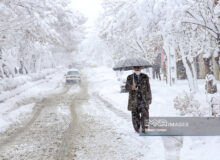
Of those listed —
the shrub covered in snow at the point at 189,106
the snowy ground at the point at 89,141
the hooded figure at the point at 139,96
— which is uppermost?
the hooded figure at the point at 139,96

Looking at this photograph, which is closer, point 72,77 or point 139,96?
point 139,96

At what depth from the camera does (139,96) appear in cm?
711

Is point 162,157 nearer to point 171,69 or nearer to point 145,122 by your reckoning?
point 145,122

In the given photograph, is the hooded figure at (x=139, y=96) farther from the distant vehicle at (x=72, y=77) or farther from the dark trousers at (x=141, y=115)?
the distant vehicle at (x=72, y=77)

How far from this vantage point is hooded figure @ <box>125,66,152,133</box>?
701 centimetres

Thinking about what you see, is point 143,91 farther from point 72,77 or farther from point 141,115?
point 72,77

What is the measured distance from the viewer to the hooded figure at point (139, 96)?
7.01 meters

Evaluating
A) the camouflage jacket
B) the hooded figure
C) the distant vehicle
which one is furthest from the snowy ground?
the distant vehicle

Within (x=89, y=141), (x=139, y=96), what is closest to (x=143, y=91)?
(x=139, y=96)

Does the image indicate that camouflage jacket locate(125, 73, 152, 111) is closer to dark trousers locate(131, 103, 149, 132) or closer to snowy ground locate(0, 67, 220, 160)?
dark trousers locate(131, 103, 149, 132)

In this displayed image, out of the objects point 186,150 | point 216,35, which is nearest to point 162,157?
point 186,150

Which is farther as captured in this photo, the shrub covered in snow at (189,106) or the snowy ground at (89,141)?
the shrub covered in snow at (189,106)

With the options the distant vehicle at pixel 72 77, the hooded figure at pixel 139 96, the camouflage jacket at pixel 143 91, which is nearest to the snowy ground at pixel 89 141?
the hooded figure at pixel 139 96

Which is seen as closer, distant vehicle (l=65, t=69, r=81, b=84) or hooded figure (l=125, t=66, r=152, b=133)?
hooded figure (l=125, t=66, r=152, b=133)
